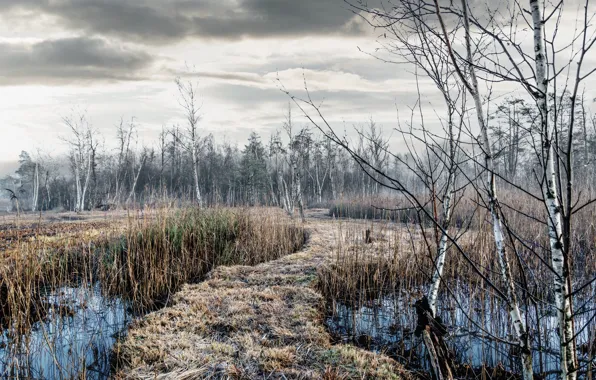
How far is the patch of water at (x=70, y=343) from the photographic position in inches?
114

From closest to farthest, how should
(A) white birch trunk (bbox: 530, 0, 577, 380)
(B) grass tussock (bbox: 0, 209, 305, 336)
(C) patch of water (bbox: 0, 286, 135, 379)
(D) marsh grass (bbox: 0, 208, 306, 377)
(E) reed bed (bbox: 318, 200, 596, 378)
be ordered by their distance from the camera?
(A) white birch trunk (bbox: 530, 0, 577, 380) → (C) patch of water (bbox: 0, 286, 135, 379) → (E) reed bed (bbox: 318, 200, 596, 378) → (D) marsh grass (bbox: 0, 208, 306, 377) → (B) grass tussock (bbox: 0, 209, 305, 336)

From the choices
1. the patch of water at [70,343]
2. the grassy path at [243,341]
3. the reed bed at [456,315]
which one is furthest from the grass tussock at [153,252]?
the reed bed at [456,315]

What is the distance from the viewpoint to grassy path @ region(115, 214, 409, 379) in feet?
8.74

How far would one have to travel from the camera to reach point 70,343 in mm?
3408

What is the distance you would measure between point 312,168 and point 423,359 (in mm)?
36003

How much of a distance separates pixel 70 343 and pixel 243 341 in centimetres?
171

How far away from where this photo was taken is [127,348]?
3.06 meters

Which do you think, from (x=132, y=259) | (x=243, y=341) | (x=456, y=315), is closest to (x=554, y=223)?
(x=243, y=341)

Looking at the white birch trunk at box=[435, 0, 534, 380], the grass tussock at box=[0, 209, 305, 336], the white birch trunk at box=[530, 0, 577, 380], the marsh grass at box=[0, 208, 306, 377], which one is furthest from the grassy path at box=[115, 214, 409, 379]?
the white birch trunk at box=[530, 0, 577, 380]

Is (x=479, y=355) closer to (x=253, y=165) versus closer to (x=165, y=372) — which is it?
(x=165, y=372)

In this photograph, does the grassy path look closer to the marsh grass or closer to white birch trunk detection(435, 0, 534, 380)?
the marsh grass

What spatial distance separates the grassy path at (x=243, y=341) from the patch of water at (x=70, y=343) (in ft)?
1.24

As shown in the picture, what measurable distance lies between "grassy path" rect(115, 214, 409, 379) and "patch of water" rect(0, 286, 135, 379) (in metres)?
0.38

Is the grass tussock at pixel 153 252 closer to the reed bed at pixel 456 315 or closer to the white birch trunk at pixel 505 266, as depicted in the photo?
the reed bed at pixel 456 315
